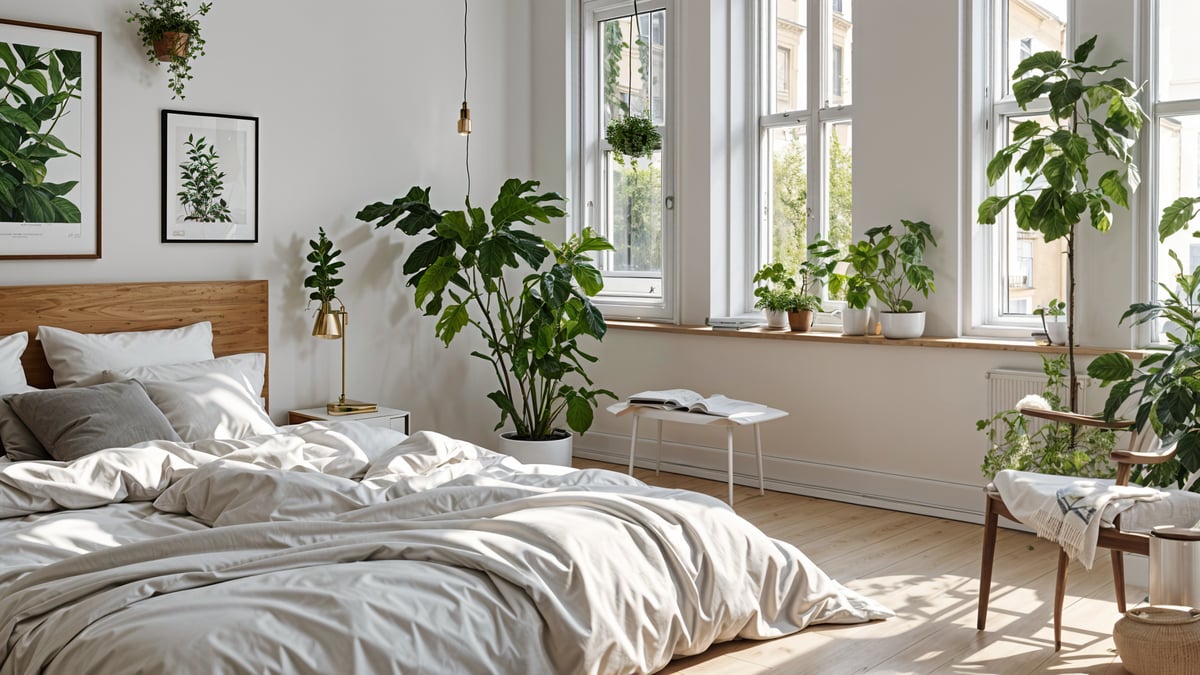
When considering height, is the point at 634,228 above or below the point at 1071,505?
above

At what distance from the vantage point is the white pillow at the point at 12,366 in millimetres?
4254

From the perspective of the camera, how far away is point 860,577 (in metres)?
4.20

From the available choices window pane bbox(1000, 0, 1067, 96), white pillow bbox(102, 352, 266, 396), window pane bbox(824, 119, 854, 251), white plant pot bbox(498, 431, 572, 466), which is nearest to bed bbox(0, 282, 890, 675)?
white pillow bbox(102, 352, 266, 396)

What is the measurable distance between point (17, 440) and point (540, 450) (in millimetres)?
2563

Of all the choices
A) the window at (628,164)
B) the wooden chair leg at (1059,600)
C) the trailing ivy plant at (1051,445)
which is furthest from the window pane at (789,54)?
the wooden chair leg at (1059,600)

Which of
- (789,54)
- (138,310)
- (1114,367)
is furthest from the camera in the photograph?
(789,54)

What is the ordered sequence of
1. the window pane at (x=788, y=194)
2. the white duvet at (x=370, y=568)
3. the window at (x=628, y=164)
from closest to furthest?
the white duvet at (x=370, y=568), the window pane at (x=788, y=194), the window at (x=628, y=164)

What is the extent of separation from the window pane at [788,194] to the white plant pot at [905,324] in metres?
0.89

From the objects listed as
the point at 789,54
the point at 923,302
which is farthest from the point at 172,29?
the point at 923,302

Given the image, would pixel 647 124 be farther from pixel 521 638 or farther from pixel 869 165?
pixel 521 638

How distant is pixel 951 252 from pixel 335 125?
124 inches

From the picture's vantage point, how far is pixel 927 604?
3.87m

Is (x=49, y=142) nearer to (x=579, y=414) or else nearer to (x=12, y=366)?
(x=12, y=366)

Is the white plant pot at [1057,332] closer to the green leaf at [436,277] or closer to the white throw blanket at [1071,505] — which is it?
the white throw blanket at [1071,505]
